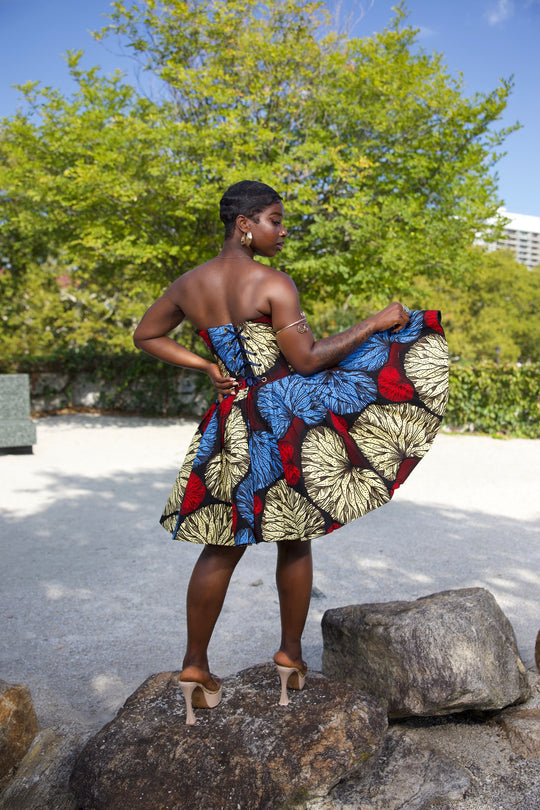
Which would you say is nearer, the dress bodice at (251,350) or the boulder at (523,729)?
the dress bodice at (251,350)

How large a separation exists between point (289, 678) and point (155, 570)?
2.47m

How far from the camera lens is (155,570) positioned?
4.87 meters

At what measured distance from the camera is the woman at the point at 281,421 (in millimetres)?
2299

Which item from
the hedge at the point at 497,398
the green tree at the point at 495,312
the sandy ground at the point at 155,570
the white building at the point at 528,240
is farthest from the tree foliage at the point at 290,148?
the white building at the point at 528,240

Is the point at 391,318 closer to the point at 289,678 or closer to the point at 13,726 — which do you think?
the point at 289,678

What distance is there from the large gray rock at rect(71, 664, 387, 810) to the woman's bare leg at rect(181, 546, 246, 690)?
188 millimetres

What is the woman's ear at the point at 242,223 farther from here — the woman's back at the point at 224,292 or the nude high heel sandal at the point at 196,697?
the nude high heel sandal at the point at 196,697

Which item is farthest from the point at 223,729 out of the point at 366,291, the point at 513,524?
the point at 366,291

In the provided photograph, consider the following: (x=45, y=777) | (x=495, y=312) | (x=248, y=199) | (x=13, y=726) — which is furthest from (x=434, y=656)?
(x=495, y=312)

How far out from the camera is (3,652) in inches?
140

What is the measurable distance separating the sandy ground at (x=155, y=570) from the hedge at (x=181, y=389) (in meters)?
2.92

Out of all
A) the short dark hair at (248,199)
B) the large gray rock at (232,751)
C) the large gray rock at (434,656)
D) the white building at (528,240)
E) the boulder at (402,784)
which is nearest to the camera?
the large gray rock at (232,751)

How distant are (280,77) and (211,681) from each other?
10457 millimetres

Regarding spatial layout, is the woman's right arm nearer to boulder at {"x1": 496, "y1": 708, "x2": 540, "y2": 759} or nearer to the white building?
boulder at {"x1": 496, "y1": 708, "x2": 540, "y2": 759}
